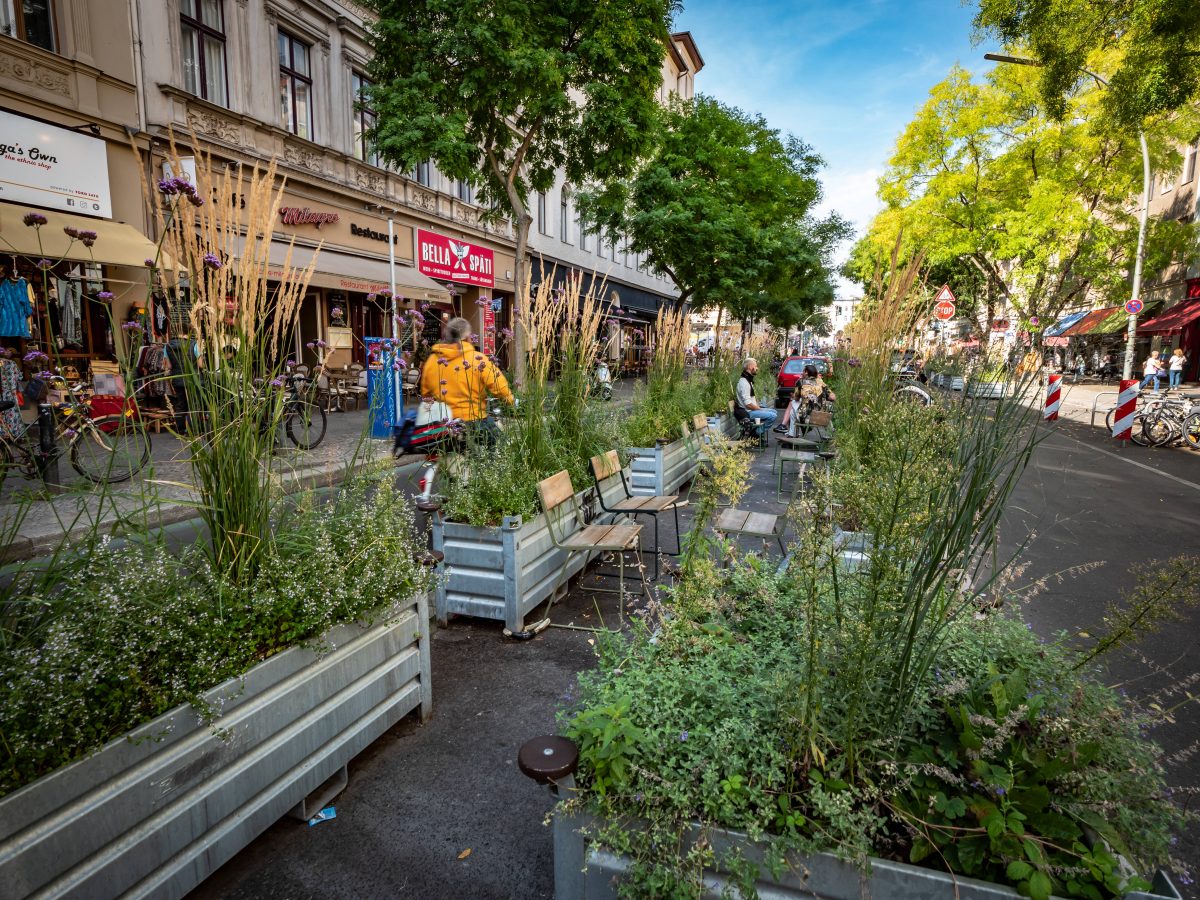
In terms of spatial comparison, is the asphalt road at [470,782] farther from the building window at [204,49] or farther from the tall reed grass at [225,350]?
the building window at [204,49]

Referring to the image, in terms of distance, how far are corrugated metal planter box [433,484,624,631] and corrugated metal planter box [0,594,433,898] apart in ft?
3.42

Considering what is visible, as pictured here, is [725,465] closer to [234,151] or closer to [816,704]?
[816,704]

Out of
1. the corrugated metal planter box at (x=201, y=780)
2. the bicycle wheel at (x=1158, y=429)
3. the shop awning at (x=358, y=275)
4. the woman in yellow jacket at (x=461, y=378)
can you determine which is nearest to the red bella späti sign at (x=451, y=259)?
the shop awning at (x=358, y=275)

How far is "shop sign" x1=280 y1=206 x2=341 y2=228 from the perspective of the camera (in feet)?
43.0

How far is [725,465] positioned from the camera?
9.81 feet

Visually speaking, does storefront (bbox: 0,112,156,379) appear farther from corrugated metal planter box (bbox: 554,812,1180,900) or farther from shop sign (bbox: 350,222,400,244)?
corrugated metal planter box (bbox: 554,812,1180,900)

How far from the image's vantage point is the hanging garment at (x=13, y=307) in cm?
803

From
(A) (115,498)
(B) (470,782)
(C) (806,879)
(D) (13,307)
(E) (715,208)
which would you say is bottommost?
(B) (470,782)

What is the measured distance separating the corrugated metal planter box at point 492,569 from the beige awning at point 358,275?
27.8 feet

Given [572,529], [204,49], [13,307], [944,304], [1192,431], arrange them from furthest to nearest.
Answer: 1. [204,49]
2. [1192,431]
3. [13,307]
4. [944,304]
5. [572,529]

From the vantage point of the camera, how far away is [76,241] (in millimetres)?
8914

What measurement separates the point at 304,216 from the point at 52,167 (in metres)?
4.48

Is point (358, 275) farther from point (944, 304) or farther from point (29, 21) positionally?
point (944, 304)

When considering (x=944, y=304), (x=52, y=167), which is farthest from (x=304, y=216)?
(x=944, y=304)
